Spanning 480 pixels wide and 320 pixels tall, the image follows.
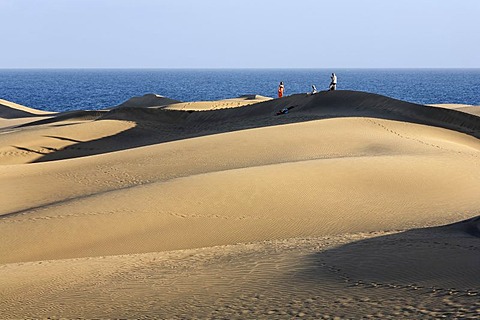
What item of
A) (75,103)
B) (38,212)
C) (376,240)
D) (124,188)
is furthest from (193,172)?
(75,103)

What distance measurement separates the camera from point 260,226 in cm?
1098

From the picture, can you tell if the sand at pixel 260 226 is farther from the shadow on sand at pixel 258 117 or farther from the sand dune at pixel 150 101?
the sand dune at pixel 150 101

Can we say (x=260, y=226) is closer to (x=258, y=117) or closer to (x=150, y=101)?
(x=258, y=117)

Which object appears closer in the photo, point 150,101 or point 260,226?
point 260,226

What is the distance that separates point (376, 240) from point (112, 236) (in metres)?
3.89

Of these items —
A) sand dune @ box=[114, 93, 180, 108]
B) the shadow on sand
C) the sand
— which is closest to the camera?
the sand

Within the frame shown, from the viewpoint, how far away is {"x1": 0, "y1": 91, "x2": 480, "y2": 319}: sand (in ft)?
21.8

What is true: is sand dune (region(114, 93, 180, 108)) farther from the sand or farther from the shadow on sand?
the sand

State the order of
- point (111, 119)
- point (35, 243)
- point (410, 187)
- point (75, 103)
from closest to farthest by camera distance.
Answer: point (35, 243)
point (410, 187)
point (111, 119)
point (75, 103)

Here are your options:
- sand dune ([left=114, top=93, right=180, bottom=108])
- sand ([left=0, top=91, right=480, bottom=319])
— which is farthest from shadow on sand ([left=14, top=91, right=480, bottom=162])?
sand dune ([left=114, top=93, right=180, bottom=108])

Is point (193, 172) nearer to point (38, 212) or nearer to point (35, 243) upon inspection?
point (38, 212)

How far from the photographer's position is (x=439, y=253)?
7.68 metres

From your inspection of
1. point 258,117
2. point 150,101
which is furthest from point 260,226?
point 150,101

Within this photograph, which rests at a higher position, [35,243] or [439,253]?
[439,253]
